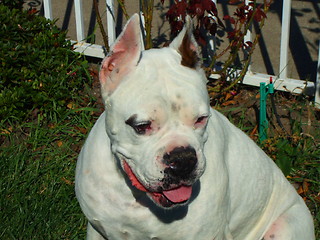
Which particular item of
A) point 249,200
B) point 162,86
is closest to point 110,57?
point 162,86

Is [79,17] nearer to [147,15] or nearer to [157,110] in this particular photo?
[147,15]

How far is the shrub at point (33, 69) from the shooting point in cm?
591

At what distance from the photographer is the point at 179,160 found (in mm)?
3146

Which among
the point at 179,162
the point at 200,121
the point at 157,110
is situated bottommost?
the point at 179,162

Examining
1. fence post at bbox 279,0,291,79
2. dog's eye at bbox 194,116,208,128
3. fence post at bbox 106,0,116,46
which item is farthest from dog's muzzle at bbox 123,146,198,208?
fence post at bbox 106,0,116,46

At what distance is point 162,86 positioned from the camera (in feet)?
10.3

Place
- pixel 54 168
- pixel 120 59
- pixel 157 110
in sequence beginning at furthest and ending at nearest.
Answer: pixel 54 168 < pixel 120 59 < pixel 157 110

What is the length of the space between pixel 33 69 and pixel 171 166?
3.21 meters

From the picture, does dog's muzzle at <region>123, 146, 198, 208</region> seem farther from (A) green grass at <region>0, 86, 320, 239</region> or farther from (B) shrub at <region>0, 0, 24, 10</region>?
(B) shrub at <region>0, 0, 24, 10</region>

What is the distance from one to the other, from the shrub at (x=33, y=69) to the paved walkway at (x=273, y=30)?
59 centimetres

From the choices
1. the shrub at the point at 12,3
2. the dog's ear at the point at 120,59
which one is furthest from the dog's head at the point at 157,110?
the shrub at the point at 12,3

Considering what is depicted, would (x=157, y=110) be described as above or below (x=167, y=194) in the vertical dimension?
above

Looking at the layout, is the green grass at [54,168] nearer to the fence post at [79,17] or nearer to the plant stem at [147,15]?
the plant stem at [147,15]

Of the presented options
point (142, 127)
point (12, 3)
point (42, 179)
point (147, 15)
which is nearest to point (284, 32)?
point (147, 15)
